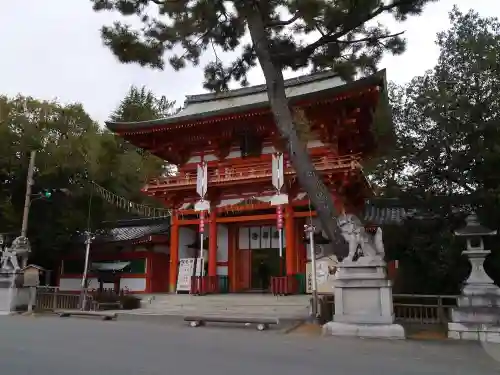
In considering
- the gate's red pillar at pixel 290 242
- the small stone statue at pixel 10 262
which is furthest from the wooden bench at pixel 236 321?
the small stone statue at pixel 10 262

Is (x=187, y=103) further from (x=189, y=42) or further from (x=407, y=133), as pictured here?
(x=407, y=133)

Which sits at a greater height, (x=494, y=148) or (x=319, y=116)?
(x=319, y=116)

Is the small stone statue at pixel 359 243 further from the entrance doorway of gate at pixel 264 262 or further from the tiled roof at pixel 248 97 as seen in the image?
the entrance doorway of gate at pixel 264 262

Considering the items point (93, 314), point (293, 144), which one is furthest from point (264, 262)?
point (293, 144)

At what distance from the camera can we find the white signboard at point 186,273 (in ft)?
56.8

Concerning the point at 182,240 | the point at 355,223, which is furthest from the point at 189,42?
the point at 182,240

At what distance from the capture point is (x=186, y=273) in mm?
17641

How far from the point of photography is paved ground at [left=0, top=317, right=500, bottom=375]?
5.72 metres

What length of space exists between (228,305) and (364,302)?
6283 millimetres

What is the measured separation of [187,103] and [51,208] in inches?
333

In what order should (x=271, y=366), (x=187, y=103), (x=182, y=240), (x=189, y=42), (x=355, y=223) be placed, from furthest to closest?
(x=187, y=103) < (x=182, y=240) < (x=189, y=42) < (x=355, y=223) < (x=271, y=366)

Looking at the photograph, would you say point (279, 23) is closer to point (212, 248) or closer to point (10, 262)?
point (212, 248)

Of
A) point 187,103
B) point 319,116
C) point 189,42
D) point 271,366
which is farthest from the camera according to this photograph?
point 187,103

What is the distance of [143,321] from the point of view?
12492mm
